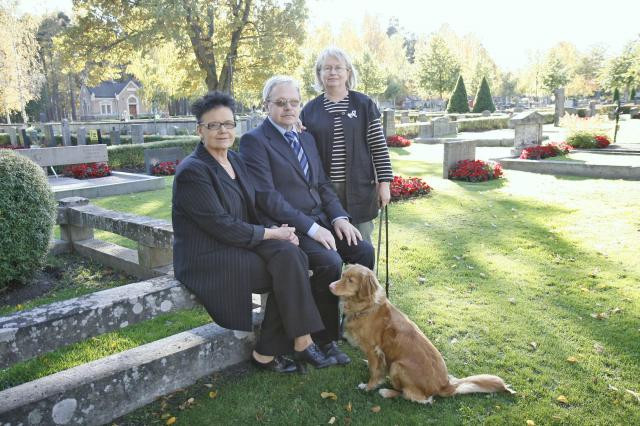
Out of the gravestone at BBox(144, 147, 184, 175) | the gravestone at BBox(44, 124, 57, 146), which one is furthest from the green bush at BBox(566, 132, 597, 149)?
the gravestone at BBox(44, 124, 57, 146)

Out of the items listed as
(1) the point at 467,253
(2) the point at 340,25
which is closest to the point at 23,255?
(1) the point at 467,253

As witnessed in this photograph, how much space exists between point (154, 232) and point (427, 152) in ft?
53.2

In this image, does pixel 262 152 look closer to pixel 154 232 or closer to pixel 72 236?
pixel 154 232

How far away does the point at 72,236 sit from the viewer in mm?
7184

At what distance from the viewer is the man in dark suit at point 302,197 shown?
3607mm

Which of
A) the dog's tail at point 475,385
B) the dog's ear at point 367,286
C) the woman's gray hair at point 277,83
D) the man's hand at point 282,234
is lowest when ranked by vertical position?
the dog's tail at point 475,385

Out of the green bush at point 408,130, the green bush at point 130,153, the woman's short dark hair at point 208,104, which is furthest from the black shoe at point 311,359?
the green bush at point 408,130

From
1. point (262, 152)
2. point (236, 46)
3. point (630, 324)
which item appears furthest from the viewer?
point (236, 46)

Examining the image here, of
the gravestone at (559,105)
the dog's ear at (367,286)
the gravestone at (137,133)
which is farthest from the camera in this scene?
the gravestone at (559,105)

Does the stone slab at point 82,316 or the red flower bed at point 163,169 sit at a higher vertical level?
the stone slab at point 82,316

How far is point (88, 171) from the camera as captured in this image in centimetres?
1537

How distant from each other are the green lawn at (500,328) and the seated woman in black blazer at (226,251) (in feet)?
1.77

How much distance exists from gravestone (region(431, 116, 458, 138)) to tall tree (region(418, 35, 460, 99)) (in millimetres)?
21803

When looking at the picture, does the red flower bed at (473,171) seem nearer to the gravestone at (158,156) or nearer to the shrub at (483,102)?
the gravestone at (158,156)
